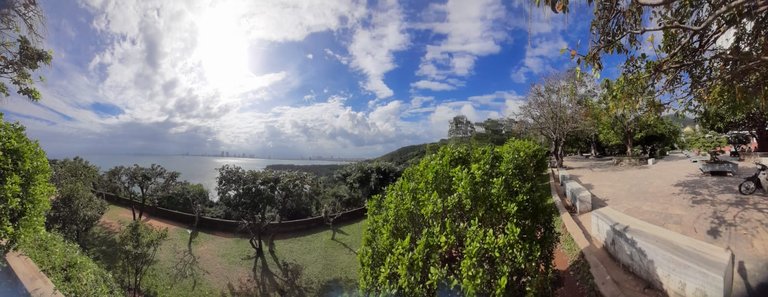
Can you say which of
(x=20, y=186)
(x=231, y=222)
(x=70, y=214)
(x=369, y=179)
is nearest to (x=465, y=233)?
(x=20, y=186)

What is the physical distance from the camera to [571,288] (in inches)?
235

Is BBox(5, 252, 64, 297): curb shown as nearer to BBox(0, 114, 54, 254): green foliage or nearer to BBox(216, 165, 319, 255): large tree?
BBox(0, 114, 54, 254): green foliage

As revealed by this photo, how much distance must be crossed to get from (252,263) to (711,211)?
1700cm

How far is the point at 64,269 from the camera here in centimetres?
845

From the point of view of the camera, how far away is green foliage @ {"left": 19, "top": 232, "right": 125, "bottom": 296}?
23.9ft

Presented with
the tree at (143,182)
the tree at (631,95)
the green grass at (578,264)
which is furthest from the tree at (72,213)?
the tree at (631,95)

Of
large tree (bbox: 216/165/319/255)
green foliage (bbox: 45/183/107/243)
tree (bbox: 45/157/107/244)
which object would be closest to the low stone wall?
large tree (bbox: 216/165/319/255)

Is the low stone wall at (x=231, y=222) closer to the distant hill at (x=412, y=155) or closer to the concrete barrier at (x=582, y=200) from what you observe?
the distant hill at (x=412, y=155)

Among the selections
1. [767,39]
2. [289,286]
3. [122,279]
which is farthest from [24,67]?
[767,39]

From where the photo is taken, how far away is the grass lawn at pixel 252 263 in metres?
13.1

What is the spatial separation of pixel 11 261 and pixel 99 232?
644 inches

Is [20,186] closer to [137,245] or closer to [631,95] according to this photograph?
[137,245]

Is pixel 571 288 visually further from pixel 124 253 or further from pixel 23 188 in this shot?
pixel 124 253

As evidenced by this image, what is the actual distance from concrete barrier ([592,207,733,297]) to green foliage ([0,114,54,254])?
1026 centimetres
